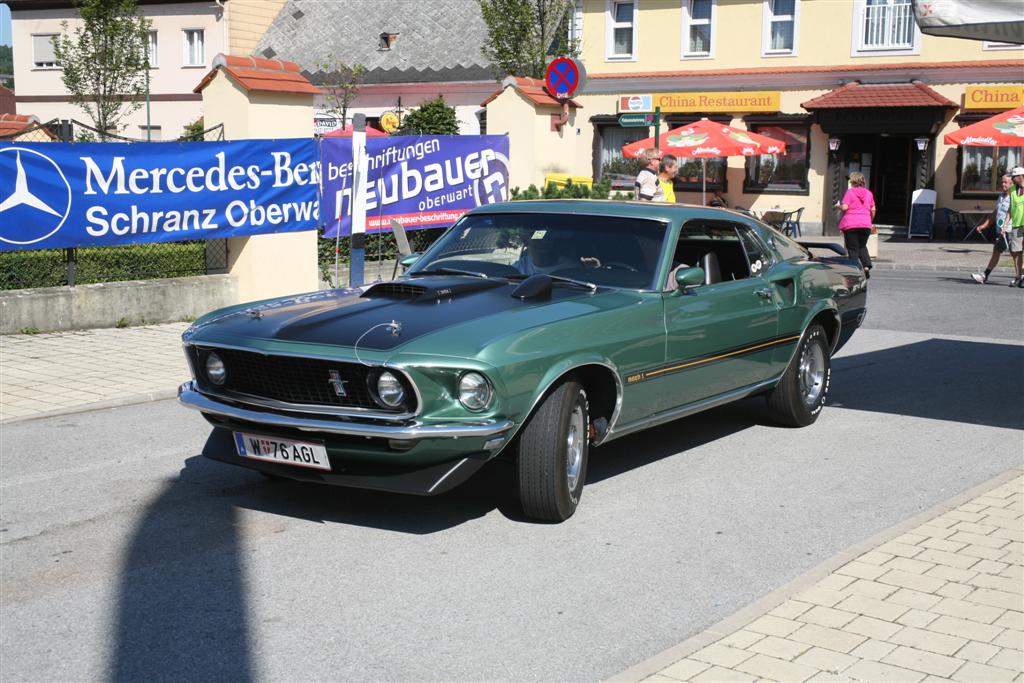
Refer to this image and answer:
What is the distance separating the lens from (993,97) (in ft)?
101

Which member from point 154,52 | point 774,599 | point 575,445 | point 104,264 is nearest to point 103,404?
point 104,264

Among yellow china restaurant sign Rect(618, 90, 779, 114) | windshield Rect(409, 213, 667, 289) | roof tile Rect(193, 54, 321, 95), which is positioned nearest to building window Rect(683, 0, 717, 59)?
yellow china restaurant sign Rect(618, 90, 779, 114)

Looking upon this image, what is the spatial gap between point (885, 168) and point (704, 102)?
214 inches

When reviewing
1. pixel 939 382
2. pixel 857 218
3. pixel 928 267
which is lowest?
pixel 928 267

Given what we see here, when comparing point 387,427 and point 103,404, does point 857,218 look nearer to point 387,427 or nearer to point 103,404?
point 103,404

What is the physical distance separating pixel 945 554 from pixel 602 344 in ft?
6.40

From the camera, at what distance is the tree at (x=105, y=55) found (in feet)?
136

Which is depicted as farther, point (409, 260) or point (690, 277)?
point (409, 260)

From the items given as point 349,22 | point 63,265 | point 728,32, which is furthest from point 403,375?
point 349,22

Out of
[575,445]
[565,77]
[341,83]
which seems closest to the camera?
[575,445]

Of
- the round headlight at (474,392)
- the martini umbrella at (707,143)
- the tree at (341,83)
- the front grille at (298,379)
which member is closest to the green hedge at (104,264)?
the front grille at (298,379)

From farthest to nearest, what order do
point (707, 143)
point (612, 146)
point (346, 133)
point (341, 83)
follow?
1. point (341, 83)
2. point (612, 146)
3. point (707, 143)
4. point (346, 133)

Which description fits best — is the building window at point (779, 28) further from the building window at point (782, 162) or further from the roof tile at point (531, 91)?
the roof tile at point (531, 91)

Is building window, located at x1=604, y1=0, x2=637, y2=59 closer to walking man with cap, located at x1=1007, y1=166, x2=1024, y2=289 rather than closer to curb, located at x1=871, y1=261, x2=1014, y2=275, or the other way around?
curb, located at x1=871, y1=261, x2=1014, y2=275
